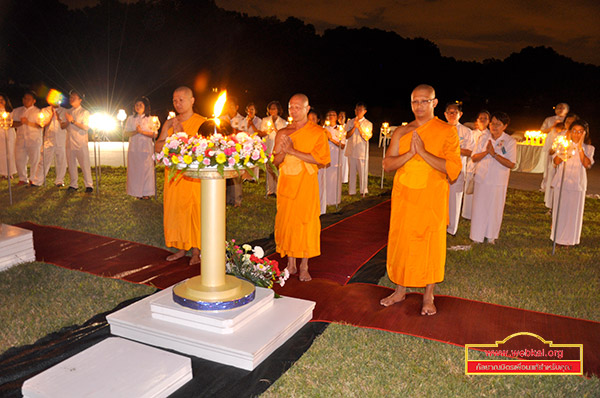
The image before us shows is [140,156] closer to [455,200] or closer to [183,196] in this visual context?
[183,196]

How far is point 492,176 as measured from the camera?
8.37 meters

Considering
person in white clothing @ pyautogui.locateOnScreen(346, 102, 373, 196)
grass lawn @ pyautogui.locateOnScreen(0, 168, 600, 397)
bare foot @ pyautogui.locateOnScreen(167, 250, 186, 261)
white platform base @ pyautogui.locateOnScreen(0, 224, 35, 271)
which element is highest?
person in white clothing @ pyautogui.locateOnScreen(346, 102, 373, 196)

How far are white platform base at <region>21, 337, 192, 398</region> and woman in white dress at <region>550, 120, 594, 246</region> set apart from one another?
265 inches

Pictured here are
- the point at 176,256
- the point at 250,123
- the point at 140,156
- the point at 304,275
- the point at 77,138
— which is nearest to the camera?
the point at 304,275

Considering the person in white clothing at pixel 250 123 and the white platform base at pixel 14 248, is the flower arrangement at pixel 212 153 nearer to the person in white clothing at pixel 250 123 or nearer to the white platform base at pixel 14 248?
the white platform base at pixel 14 248

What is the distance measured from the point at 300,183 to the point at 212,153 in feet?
6.72

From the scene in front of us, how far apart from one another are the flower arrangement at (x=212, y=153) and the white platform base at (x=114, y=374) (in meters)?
1.51

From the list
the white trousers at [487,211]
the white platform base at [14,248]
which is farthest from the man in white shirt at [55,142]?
the white trousers at [487,211]

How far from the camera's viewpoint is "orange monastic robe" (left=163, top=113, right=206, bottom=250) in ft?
21.2

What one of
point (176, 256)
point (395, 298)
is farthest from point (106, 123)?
point (395, 298)

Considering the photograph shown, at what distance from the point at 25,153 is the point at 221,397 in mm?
12022

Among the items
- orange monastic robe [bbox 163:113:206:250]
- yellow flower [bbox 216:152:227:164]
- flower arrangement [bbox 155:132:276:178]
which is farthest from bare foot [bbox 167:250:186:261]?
yellow flower [bbox 216:152:227:164]

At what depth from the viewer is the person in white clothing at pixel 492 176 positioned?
8039 millimetres

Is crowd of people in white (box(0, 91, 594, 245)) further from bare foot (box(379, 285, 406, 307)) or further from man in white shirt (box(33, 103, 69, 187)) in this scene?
bare foot (box(379, 285, 406, 307))
